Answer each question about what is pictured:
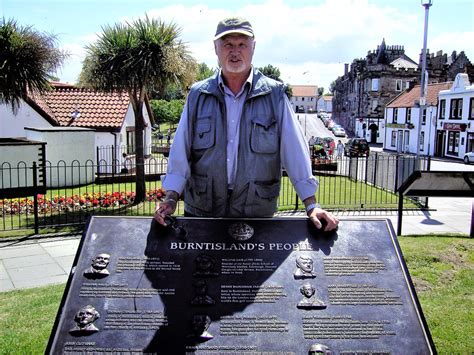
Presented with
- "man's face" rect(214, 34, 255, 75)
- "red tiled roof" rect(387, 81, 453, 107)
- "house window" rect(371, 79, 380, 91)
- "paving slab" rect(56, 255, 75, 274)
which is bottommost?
"paving slab" rect(56, 255, 75, 274)

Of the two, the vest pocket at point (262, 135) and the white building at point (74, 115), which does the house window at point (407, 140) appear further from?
the vest pocket at point (262, 135)

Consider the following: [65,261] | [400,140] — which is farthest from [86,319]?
[400,140]

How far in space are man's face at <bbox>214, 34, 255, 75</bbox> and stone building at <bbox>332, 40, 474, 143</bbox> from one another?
176ft

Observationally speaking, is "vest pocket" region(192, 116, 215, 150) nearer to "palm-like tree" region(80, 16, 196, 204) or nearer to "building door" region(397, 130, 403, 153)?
"palm-like tree" region(80, 16, 196, 204)

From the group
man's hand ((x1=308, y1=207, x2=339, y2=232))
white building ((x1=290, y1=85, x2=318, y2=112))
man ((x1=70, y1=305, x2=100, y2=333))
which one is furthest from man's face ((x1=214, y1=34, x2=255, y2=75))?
white building ((x1=290, y1=85, x2=318, y2=112))

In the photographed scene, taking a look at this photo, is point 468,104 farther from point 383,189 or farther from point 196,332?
point 196,332

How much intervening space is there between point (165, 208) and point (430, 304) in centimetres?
362

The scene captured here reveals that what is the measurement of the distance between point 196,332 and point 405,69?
58.6 metres

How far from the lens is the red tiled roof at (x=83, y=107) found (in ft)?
69.9

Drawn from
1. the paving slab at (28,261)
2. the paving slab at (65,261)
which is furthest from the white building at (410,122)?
the paving slab at (28,261)

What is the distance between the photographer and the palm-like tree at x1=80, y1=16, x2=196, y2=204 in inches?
512

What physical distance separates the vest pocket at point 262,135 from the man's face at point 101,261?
1247mm

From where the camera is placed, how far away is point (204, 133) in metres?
3.51

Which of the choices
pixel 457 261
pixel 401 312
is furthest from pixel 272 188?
pixel 457 261
